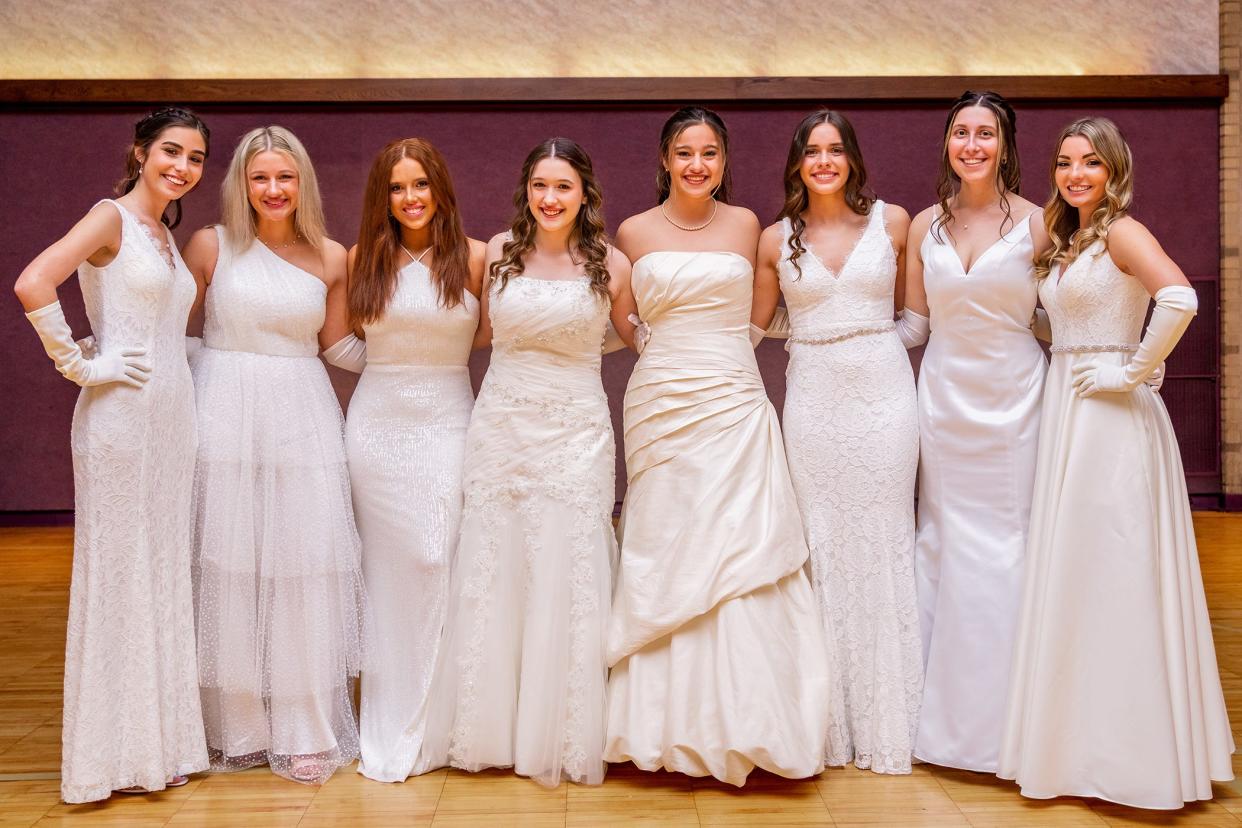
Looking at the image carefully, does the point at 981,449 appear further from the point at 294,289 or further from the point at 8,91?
the point at 8,91

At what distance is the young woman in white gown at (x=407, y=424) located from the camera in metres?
3.60

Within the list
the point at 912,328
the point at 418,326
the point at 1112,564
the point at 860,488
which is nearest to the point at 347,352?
the point at 418,326

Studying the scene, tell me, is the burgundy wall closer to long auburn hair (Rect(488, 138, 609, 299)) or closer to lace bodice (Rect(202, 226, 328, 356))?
long auburn hair (Rect(488, 138, 609, 299))

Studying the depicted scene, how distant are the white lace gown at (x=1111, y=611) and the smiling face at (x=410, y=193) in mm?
2005

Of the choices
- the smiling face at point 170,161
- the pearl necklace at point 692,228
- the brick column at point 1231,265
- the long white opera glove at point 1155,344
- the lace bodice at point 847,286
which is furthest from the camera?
the brick column at point 1231,265

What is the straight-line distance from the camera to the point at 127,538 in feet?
10.8

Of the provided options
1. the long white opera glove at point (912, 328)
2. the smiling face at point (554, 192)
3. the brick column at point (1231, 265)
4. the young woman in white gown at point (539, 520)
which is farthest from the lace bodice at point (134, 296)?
the brick column at point (1231, 265)

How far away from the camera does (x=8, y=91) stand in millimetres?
9125

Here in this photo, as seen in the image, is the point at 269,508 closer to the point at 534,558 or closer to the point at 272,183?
the point at 534,558

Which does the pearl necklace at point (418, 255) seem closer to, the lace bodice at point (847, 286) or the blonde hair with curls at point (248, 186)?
the blonde hair with curls at point (248, 186)

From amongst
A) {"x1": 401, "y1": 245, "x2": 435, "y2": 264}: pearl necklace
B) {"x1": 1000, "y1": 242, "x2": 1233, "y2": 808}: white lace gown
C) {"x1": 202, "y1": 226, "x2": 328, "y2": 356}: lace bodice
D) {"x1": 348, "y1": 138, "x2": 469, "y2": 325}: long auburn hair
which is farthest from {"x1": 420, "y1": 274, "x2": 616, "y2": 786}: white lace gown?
{"x1": 1000, "y1": 242, "x2": 1233, "y2": 808}: white lace gown

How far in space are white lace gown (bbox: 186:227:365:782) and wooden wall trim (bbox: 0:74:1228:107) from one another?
5.90 m

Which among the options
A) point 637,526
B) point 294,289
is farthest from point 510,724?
point 294,289

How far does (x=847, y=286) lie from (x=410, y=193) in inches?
57.2
